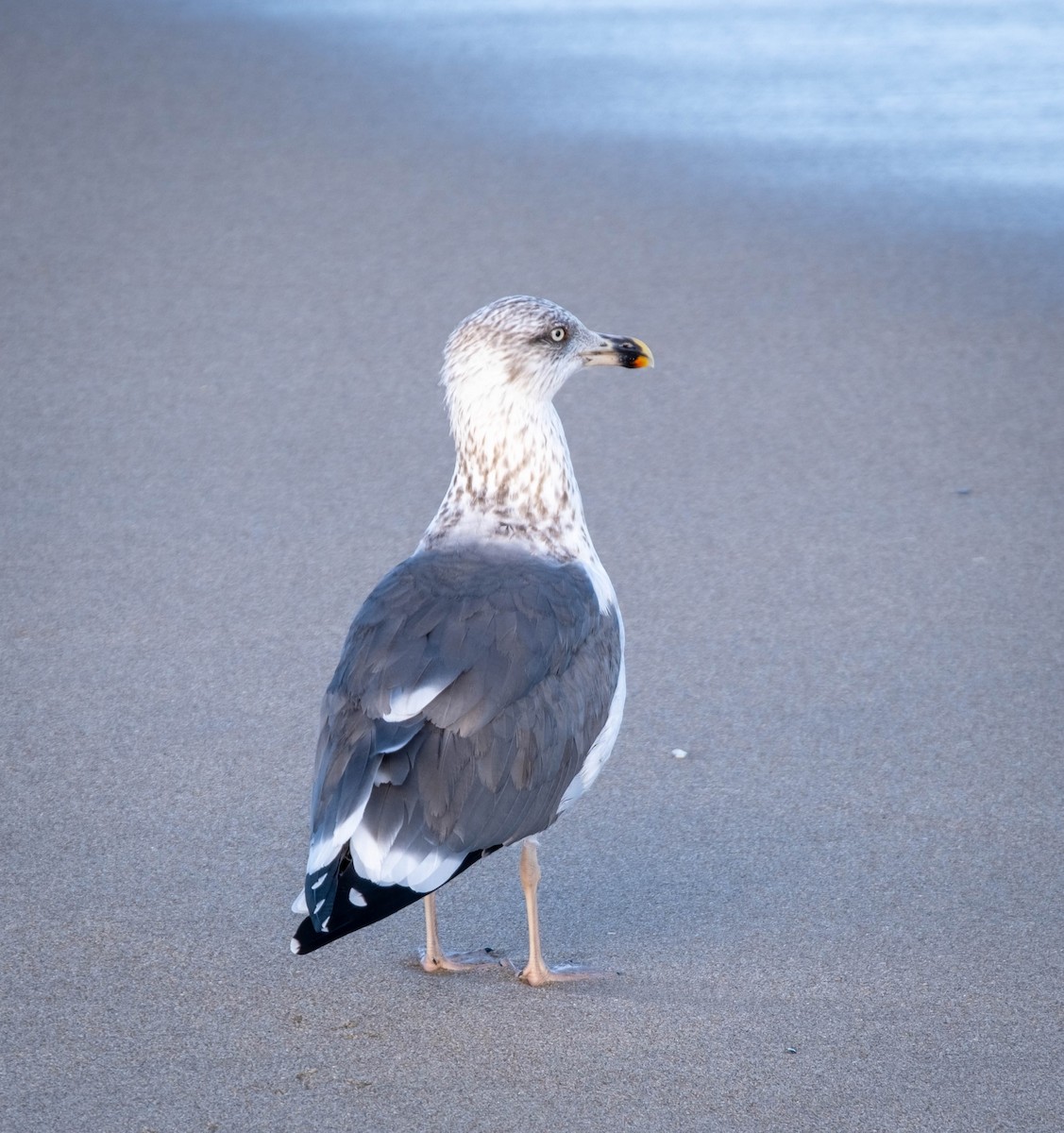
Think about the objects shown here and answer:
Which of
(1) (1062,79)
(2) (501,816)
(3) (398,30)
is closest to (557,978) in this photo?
(2) (501,816)

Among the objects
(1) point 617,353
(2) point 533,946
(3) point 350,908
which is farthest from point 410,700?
(1) point 617,353

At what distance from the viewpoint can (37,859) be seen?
339 centimetres

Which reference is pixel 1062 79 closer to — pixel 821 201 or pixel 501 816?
pixel 821 201

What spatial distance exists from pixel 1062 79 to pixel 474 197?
3486 mm

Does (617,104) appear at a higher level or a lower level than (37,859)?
higher

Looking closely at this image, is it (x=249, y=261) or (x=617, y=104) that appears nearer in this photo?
(x=249, y=261)

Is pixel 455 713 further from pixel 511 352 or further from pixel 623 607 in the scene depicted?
pixel 623 607

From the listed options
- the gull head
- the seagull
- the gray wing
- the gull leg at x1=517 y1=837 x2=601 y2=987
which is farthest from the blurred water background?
the gull leg at x1=517 y1=837 x2=601 y2=987

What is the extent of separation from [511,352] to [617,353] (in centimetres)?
33

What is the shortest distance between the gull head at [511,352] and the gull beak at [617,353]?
10cm

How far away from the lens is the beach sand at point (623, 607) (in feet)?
9.39

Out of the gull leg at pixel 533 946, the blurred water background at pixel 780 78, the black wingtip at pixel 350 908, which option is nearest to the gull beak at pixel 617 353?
the gull leg at pixel 533 946

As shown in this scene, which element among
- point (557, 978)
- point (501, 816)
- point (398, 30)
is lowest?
point (557, 978)

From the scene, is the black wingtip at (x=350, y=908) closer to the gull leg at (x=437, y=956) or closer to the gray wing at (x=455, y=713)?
the gray wing at (x=455, y=713)
